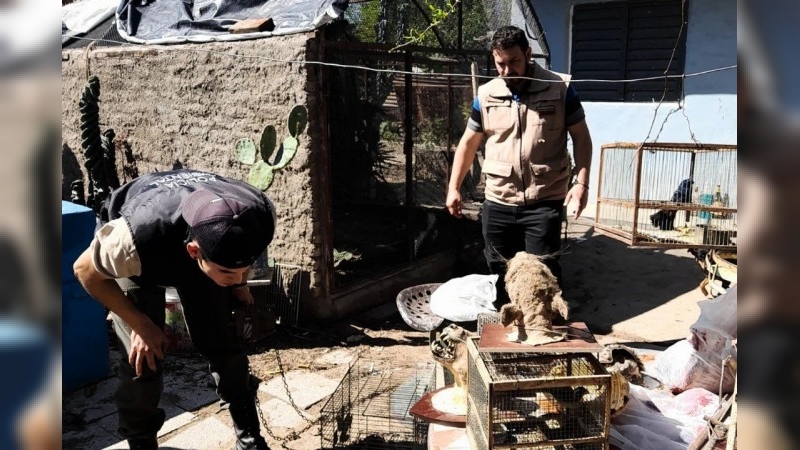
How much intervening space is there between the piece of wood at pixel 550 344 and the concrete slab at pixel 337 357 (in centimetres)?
223

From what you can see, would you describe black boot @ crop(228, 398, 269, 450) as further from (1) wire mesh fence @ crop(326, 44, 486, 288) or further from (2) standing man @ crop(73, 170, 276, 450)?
(1) wire mesh fence @ crop(326, 44, 486, 288)

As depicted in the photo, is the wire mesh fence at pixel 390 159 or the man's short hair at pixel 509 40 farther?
the wire mesh fence at pixel 390 159

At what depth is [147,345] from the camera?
8.63ft

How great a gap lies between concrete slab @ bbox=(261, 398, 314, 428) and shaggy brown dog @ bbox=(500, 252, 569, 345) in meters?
1.79

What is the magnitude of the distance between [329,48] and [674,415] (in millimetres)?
3589

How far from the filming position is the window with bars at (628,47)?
27.9 feet

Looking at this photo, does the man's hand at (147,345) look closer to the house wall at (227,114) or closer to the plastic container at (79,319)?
the plastic container at (79,319)

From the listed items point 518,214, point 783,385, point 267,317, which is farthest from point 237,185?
point 783,385

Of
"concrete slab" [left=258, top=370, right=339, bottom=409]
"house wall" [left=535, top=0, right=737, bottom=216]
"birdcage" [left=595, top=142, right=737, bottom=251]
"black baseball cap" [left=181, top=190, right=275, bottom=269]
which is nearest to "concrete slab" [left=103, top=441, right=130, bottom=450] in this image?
"concrete slab" [left=258, top=370, right=339, bottom=409]

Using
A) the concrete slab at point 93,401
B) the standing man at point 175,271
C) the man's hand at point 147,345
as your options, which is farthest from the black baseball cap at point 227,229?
the concrete slab at point 93,401

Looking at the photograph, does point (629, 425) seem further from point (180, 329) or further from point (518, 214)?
point (180, 329)

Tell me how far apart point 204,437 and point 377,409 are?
41.2 inches

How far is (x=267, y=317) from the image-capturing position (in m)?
3.32

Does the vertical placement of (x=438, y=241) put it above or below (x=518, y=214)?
below
